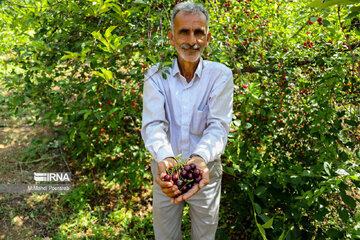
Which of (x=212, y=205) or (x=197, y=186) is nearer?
(x=197, y=186)

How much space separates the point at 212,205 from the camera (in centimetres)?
165

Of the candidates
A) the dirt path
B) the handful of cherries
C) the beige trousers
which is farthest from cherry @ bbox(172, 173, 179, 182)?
the dirt path

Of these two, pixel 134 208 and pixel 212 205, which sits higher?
pixel 212 205

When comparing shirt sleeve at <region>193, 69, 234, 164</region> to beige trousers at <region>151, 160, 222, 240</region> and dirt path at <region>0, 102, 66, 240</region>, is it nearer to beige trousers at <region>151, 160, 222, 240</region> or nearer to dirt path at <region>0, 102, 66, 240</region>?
beige trousers at <region>151, 160, 222, 240</region>

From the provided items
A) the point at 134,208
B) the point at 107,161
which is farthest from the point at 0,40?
the point at 134,208

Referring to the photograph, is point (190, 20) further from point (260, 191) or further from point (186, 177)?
point (260, 191)

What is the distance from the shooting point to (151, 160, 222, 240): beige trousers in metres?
1.62


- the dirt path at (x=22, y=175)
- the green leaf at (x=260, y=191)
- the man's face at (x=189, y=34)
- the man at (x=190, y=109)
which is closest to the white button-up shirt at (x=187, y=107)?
the man at (x=190, y=109)

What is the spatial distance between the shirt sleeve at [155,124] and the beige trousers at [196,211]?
25 centimetres

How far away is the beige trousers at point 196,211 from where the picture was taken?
63.7 inches

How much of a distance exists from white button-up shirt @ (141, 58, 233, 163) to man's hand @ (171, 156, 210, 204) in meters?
0.14

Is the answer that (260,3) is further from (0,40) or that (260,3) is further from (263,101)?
(0,40)

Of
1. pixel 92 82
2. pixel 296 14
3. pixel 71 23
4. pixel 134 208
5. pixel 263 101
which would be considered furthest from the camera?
pixel 134 208

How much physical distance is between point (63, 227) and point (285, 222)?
1.96 metres
